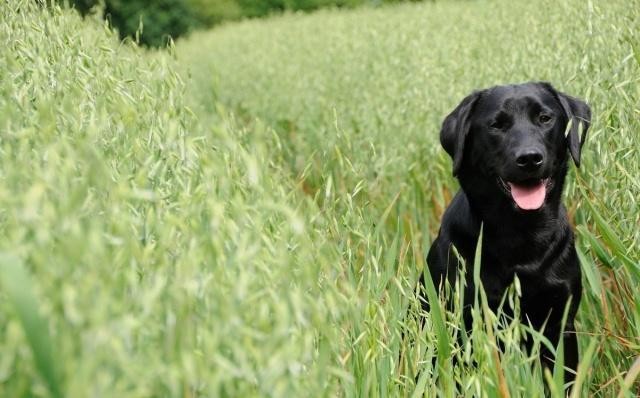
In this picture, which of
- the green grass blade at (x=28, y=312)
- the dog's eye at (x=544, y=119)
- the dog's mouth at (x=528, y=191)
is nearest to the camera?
the green grass blade at (x=28, y=312)

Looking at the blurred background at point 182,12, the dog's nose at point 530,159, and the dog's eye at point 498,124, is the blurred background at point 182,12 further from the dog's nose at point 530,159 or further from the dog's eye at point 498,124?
the dog's nose at point 530,159

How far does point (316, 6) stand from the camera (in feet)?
84.4

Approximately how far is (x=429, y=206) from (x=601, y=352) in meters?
2.02

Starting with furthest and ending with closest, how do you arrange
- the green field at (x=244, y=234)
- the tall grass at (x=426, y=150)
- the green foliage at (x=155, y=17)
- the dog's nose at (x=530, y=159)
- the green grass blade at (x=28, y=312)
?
1. the green foliage at (x=155, y=17)
2. the dog's nose at (x=530, y=159)
3. the tall grass at (x=426, y=150)
4. the green field at (x=244, y=234)
5. the green grass blade at (x=28, y=312)

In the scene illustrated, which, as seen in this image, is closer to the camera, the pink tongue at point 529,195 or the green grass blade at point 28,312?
the green grass blade at point 28,312

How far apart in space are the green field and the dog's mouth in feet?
0.83

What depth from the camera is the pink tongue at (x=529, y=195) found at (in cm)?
348

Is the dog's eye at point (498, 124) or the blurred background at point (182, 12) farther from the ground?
the dog's eye at point (498, 124)

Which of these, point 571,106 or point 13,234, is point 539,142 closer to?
point 571,106

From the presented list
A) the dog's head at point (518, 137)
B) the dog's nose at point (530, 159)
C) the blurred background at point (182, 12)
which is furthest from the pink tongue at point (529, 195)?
the blurred background at point (182, 12)

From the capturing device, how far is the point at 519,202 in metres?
3.50

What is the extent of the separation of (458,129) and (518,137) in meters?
0.33

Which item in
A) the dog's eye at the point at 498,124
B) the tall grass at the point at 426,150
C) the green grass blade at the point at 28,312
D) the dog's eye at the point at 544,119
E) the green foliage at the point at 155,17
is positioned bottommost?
the green foliage at the point at 155,17

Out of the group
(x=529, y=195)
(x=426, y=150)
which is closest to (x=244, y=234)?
(x=529, y=195)
